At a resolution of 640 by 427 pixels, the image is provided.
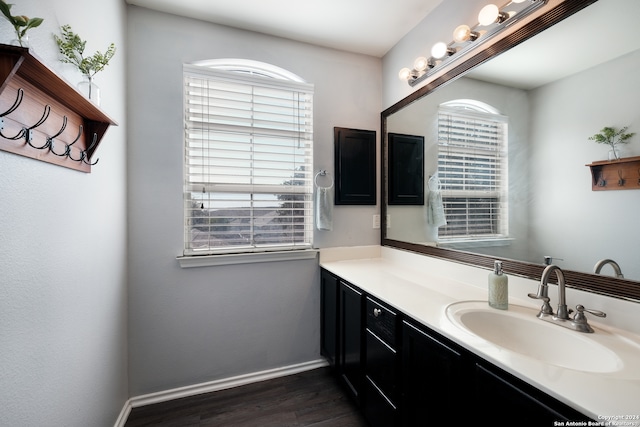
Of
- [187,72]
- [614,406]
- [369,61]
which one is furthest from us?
[369,61]

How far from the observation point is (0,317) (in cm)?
71

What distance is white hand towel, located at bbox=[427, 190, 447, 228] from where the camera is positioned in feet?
5.62

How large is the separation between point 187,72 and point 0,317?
5.39 ft

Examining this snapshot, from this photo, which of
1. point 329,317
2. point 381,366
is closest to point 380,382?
point 381,366

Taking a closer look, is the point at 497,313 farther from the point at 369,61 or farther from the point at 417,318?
the point at 369,61

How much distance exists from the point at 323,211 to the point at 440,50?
127cm

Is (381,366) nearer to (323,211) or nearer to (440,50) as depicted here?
→ (323,211)

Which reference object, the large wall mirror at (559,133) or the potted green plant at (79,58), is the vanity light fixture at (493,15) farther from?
the potted green plant at (79,58)

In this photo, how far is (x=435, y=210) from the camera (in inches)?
69.2

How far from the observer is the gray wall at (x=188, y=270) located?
5.56ft

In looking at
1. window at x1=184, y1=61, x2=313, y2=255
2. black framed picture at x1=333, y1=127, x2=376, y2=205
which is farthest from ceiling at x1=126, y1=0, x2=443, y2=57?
black framed picture at x1=333, y1=127, x2=376, y2=205

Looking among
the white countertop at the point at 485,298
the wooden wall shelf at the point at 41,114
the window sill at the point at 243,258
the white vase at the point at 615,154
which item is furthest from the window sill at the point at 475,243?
the wooden wall shelf at the point at 41,114

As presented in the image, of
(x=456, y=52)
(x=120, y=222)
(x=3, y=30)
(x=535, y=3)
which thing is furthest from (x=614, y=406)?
(x=120, y=222)

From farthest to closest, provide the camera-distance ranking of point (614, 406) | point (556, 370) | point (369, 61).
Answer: point (369, 61) < point (556, 370) < point (614, 406)
